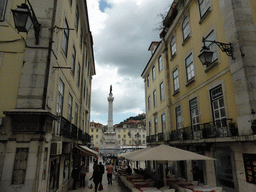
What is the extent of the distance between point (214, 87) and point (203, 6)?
19.2ft

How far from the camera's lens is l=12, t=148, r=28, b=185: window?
5691 mm

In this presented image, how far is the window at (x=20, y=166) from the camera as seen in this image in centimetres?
569

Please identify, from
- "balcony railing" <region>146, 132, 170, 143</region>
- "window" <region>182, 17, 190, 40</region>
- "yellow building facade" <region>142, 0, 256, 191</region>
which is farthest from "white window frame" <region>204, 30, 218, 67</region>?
"balcony railing" <region>146, 132, 170, 143</region>

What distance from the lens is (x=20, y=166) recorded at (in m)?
5.81

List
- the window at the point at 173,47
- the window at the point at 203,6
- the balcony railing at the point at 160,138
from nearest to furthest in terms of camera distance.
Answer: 1. the window at the point at 203,6
2. the balcony railing at the point at 160,138
3. the window at the point at 173,47

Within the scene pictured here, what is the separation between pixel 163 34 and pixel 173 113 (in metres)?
8.61

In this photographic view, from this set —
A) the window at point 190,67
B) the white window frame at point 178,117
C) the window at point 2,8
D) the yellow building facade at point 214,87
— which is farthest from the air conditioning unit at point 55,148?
the white window frame at point 178,117

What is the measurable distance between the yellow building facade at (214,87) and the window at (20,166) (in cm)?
833

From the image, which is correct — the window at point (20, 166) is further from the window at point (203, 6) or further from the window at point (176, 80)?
the window at point (176, 80)

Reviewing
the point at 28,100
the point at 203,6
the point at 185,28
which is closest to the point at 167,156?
the point at 28,100

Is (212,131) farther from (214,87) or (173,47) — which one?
(173,47)

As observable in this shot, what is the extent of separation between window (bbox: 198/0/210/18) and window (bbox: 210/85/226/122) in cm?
530

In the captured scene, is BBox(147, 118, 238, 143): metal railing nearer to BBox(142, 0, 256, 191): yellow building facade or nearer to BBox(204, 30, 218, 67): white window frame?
BBox(142, 0, 256, 191): yellow building facade

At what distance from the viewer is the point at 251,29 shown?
29.0ft
